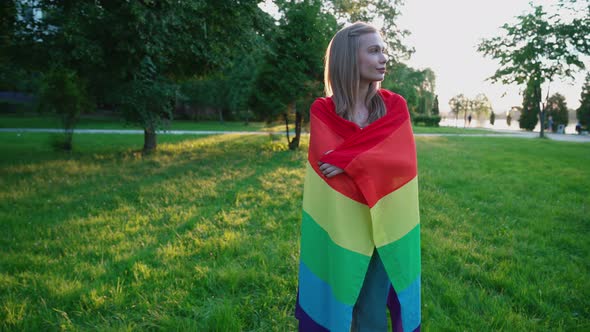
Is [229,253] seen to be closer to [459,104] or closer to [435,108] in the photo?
[435,108]

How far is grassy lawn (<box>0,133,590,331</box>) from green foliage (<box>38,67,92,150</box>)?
16.1 feet

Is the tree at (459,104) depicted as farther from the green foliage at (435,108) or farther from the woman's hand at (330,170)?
the woman's hand at (330,170)

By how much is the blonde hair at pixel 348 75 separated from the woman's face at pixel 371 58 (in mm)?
23

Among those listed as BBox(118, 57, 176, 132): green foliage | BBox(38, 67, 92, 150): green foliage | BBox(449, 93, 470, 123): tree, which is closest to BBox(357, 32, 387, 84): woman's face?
BBox(118, 57, 176, 132): green foliage

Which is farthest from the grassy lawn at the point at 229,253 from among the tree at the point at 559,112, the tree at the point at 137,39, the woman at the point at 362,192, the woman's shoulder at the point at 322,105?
the tree at the point at 559,112

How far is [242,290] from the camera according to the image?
3.25 meters

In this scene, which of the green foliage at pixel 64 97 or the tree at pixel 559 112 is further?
the tree at pixel 559 112

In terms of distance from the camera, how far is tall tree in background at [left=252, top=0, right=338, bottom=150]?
40.0 feet

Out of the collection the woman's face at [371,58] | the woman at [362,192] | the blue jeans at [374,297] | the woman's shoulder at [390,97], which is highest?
the woman's face at [371,58]

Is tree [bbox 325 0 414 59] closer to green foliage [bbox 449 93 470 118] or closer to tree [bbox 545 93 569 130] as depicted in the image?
tree [bbox 545 93 569 130]

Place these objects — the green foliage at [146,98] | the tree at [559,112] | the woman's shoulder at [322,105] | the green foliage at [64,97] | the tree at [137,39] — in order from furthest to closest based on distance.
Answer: the tree at [559,112] < the green foliage at [64,97] < the green foliage at [146,98] < the tree at [137,39] < the woman's shoulder at [322,105]

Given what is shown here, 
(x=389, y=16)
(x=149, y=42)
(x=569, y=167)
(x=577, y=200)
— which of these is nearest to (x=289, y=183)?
(x=149, y=42)

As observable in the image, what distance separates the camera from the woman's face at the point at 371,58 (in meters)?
1.77

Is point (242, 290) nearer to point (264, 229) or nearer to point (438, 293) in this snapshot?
point (264, 229)
